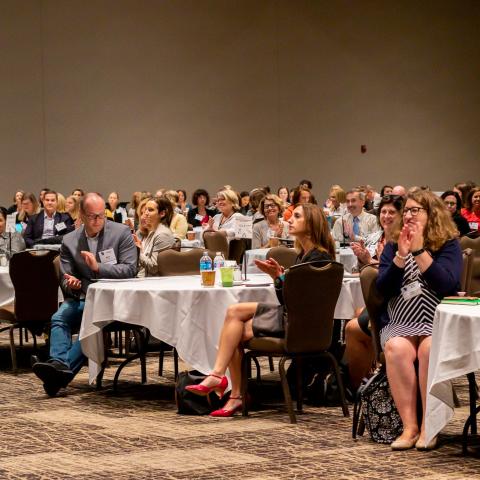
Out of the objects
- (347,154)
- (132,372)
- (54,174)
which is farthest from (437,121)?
(132,372)

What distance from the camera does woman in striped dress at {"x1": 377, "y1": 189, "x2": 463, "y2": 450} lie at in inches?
208

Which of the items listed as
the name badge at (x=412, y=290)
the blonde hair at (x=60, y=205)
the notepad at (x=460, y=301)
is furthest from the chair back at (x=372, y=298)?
the blonde hair at (x=60, y=205)

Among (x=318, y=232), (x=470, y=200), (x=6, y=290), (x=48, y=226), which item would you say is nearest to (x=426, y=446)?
(x=318, y=232)

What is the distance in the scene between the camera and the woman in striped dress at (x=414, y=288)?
5.29 metres

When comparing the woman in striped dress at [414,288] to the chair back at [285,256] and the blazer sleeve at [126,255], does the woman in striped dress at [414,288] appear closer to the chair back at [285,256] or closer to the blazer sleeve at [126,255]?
the chair back at [285,256]

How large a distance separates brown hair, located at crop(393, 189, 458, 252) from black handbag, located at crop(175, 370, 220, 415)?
1.71 meters

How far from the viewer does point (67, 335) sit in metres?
7.24

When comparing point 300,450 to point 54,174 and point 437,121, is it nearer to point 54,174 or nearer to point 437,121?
point 54,174

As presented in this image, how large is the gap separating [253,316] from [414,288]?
121 centimetres

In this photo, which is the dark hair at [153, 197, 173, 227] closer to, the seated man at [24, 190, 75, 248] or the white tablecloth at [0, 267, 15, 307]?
the white tablecloth at [0, 267, 15, 307]

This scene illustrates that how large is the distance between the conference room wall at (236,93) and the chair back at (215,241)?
377 inches

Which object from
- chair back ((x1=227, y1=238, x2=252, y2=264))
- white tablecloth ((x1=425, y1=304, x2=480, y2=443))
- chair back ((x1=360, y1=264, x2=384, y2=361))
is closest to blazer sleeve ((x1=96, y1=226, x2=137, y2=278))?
chair back ((x1=360, y1=264, x2=384, y2=361))

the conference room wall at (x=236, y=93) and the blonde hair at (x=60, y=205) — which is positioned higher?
the conference room wall at (x=236, y=93)

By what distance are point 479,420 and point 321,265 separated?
4.10 feet
